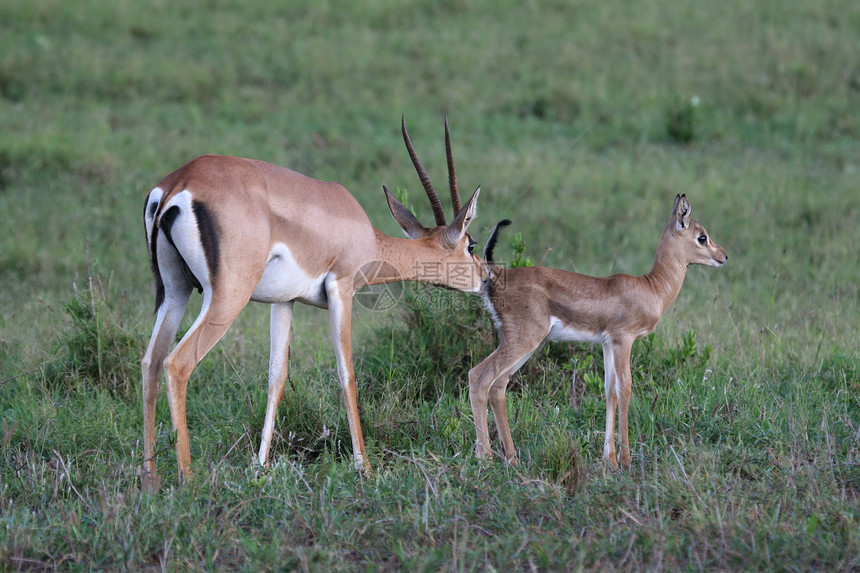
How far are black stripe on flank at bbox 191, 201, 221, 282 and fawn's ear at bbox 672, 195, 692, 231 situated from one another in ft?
7.27

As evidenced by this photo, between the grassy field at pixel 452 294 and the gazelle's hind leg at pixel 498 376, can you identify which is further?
the gazelle's hind leg at pixel 498 376

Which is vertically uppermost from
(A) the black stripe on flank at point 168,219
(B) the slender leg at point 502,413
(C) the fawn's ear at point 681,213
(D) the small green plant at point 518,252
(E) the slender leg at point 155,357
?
(A) the black stripe on flank at point 168,219

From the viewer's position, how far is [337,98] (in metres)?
11.7

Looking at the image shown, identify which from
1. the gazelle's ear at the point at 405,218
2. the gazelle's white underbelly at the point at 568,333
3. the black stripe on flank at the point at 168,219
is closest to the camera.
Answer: the black stripe on flank at the point at 168,219

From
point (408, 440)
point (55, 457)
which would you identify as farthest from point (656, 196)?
point (55, 457)

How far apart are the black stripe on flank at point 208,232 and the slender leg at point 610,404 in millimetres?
1853

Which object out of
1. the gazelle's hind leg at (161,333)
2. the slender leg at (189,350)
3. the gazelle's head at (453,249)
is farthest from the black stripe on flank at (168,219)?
the gazelle's head at (453,249)

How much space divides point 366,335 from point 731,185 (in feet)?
16.0

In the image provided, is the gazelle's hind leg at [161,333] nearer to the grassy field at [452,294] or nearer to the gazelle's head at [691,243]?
the grassy field at [452,294]

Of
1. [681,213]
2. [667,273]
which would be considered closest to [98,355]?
[667,273]

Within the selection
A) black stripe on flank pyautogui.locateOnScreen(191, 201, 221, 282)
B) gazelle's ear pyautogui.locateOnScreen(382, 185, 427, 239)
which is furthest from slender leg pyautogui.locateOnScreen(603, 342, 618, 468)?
black stripe on flank pyautogui.locateOnScreen(191, 201, 221, 282)

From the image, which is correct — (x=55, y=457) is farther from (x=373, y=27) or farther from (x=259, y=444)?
(x=373, y=27)

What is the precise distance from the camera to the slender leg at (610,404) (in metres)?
4.20

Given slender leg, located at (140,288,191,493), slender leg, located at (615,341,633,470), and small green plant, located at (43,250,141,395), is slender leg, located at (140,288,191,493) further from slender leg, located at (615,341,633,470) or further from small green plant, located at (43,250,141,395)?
slender leg, located at (615,341,633,470)
